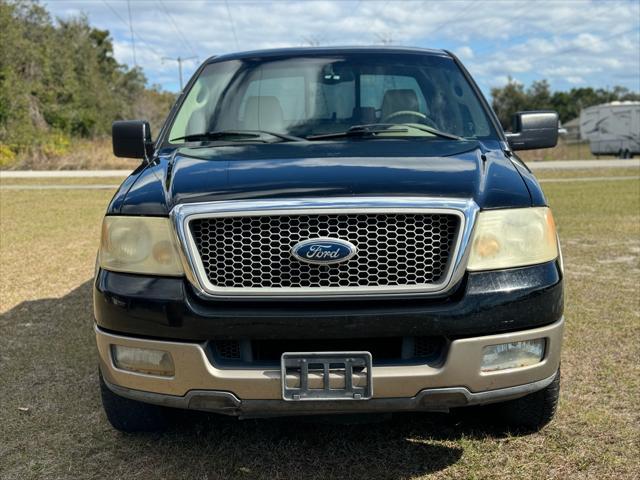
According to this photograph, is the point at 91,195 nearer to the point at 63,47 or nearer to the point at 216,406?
the point at 216,406

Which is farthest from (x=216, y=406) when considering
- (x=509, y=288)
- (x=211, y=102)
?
(x=211, y=102)

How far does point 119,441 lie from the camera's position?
3260 mm

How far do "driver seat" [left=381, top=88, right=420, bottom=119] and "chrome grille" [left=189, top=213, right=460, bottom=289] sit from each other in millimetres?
1433

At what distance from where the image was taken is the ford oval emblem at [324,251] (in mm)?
2496

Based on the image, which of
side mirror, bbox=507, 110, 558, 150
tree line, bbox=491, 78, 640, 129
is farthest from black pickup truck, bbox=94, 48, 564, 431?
tree line, bbox=491, 78, 640, 129

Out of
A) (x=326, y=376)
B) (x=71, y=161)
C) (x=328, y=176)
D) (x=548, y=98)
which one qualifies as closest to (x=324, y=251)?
(x=328, y=176)

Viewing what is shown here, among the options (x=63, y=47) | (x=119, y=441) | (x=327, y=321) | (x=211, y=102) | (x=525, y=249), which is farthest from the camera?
(x=63, y=47)

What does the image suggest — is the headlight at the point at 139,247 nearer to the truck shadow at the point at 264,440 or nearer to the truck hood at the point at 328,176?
the truck hood at the point at 328,176

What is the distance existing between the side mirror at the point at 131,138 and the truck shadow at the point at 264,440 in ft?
4.57

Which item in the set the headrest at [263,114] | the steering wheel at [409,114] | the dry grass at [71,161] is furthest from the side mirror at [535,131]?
the dry grass at [71,161]

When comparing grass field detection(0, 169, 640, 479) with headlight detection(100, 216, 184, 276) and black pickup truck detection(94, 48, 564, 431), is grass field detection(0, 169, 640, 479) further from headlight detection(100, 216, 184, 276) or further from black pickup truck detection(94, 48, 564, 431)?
headlight detection(100, 216, 184, 276)

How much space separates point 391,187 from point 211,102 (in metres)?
1.83

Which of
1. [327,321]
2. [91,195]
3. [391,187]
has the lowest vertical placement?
[91,195]

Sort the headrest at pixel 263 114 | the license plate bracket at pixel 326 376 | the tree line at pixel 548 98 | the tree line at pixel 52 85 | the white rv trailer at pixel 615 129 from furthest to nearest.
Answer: the tree line at pixel 548 98, the white rv trailer at pixel 615 129, the tree line at pixel 52 85, the headrest at pixel 263 114, the license plate bracket at pixel 326 376
